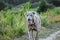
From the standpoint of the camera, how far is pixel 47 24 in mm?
14023

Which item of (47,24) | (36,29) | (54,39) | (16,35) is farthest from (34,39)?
(47,24)

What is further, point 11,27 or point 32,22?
point 11,27

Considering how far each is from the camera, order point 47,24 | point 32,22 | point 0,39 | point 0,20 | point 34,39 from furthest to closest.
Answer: point 47,24 → point 0,20 → point 0,39 → point 34,39 → point 32,22

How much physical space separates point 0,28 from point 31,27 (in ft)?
Answer: 11.7

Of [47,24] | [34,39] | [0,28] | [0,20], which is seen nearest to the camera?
[34,39]

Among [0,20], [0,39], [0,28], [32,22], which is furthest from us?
[0,20]

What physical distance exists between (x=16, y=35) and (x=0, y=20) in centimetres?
118

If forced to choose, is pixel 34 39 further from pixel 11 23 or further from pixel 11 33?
pixel 11 23

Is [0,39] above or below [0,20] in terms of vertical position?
below

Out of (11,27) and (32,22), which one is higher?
(32,22)

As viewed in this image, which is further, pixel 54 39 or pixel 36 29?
pixel 54 39

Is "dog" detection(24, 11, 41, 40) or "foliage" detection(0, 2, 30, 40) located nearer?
"dog" detection(24, 11, 41, 40)

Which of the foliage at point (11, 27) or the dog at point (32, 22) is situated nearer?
the dog at point (32, 22)

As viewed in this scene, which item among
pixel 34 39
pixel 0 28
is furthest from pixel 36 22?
pixel 0 28
